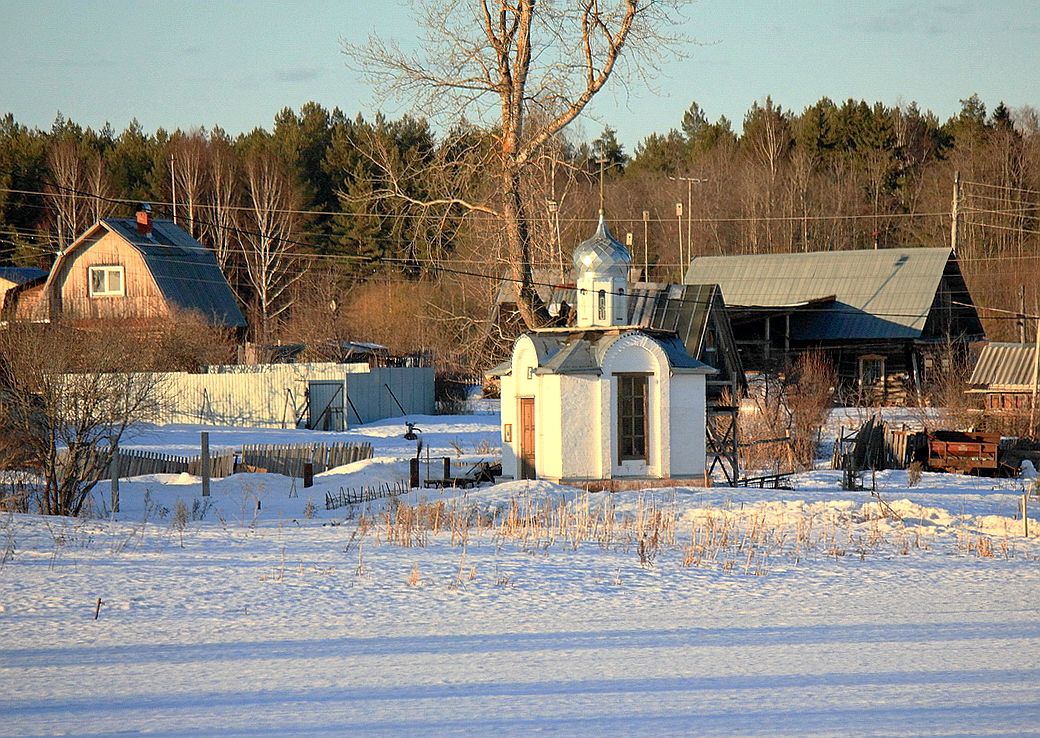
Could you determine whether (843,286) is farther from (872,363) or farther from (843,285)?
(872,363)

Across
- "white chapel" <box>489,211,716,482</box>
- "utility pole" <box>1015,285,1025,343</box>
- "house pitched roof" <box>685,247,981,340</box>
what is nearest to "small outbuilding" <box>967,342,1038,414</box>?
"utility pole" <box>1015,285,1025,343</box>

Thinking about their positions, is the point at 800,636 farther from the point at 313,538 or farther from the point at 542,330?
the point at 542,330

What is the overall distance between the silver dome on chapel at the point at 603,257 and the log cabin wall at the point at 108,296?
25568 millimetres

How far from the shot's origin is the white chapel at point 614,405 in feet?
78.0

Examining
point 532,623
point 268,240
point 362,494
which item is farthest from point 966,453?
point 268,240

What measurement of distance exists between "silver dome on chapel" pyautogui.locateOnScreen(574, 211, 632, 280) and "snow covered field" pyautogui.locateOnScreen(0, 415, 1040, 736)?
7.49 m

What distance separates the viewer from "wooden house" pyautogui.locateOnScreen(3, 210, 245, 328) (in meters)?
48.7

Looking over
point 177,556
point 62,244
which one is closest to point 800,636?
point 177,556

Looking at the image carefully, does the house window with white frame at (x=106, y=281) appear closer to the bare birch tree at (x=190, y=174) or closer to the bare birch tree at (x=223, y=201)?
the bare birch tree at (x=223, y=201)

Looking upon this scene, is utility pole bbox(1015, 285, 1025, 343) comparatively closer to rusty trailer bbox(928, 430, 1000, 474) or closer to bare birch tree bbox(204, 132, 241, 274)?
rusty trailer bbox(928, 430, 1000, 474)

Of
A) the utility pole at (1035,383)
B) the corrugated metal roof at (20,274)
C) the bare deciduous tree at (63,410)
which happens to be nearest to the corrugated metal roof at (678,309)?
the utility pole at (1035,383)

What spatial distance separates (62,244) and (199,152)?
1107cm

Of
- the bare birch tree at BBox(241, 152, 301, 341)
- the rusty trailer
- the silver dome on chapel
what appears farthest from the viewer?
the bare birch tree at BBox(241, 152, 301, 341)

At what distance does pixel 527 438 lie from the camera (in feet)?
82.8
